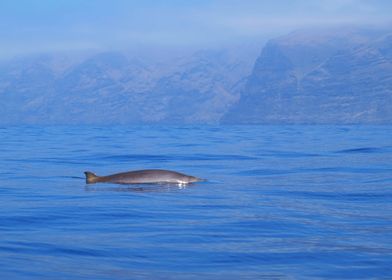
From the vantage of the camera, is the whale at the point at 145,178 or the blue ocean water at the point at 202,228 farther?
the whale at the point at 145,178

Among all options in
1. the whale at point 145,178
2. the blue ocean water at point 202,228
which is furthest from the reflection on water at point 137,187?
the whale at point 145,178

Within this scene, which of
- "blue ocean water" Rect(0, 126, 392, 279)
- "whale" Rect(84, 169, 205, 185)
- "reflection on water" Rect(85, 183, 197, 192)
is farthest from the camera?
"whale" Rect(84, 169, 205, 185)

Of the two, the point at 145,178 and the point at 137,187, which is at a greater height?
the point at 145,178

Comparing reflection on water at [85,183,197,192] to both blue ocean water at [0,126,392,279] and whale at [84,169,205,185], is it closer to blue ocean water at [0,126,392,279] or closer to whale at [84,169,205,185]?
blue ocean water at [0,126,392,279]

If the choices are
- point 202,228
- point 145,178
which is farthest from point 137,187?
point 202,228

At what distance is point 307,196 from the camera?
1555 cm

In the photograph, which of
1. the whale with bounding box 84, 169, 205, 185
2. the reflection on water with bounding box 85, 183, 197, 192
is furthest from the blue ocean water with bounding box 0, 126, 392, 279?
the whale with bounding box 84, 169, 205, 185

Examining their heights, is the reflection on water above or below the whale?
below

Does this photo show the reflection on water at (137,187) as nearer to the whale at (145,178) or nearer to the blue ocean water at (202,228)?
the blue ocean water at (202,228)

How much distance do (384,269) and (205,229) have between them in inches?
130

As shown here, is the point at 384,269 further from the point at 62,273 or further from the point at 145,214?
the point at 145,214

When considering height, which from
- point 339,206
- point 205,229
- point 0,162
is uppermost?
point 0,162

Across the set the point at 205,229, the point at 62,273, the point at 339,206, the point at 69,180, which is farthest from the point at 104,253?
the point at 69,180

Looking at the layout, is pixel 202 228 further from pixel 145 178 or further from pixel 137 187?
pixel 145 178
